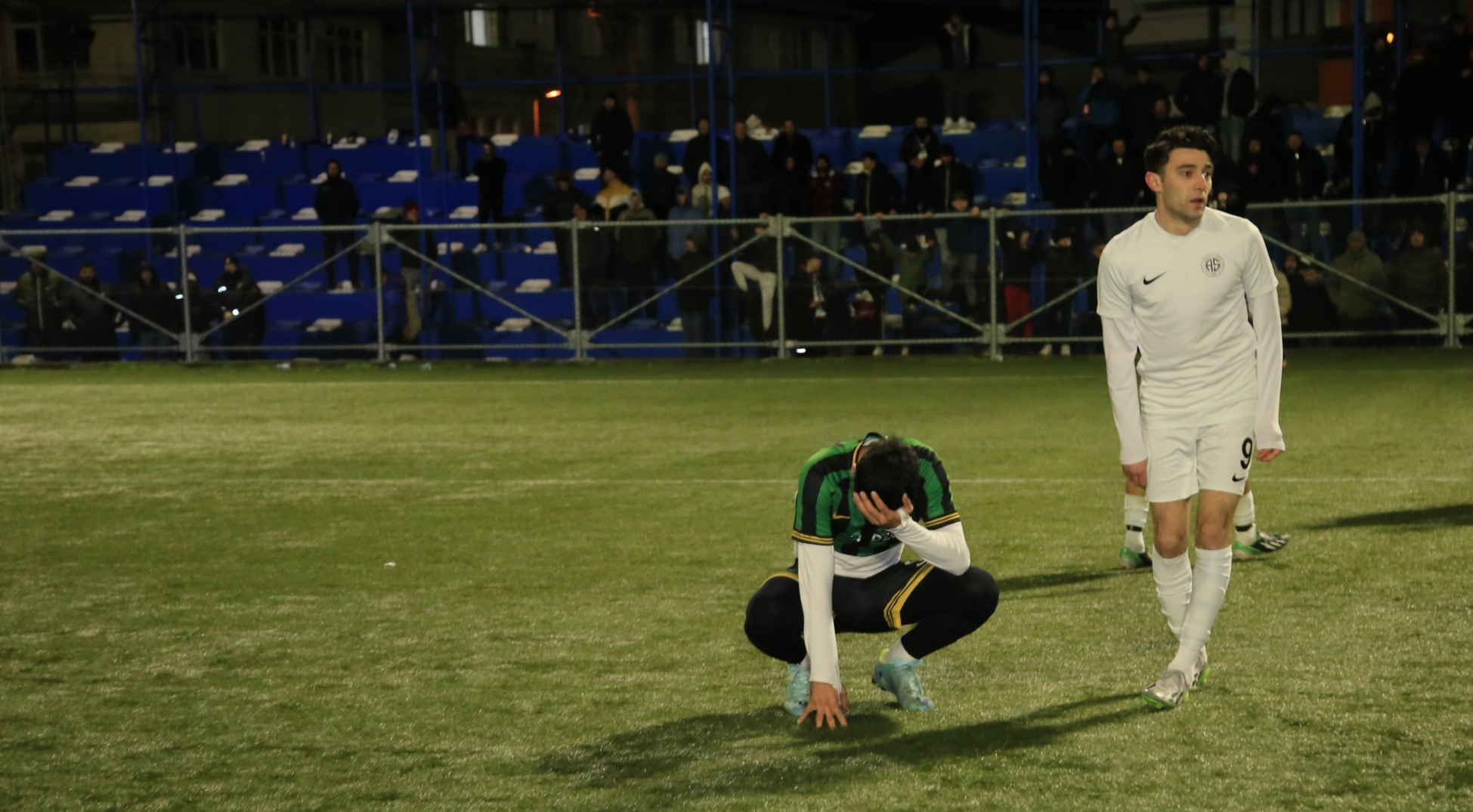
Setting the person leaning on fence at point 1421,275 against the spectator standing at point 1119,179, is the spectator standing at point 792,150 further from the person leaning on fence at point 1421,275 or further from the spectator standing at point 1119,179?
the person leaning on fence at point 1421,275

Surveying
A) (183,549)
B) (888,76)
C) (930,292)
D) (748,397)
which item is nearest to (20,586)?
(183,549)

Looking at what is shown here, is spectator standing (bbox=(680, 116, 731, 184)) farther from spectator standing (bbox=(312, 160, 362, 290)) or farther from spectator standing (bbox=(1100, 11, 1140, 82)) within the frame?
spectator standing (bbox=(1100, 11, 1140, 82))

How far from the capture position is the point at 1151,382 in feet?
18.4

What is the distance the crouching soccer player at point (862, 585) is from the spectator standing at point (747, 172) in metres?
17.1

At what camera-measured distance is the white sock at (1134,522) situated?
7.86 meters

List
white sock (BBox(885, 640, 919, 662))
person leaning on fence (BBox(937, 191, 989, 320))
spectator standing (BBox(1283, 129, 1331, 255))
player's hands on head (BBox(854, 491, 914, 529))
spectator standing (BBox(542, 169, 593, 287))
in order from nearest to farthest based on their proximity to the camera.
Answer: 1. player's hands on head (BBox(854, 491, 914, 529))
2. white sock (BBox(885, 640, 919, 662))
3. person leaning on fence (BBox(937, 191, 989, 320))
4. spectator standing (BBox(1283, 129, 1331, 255))
5. spectator standing (BBox(542, 169, 593, 287))

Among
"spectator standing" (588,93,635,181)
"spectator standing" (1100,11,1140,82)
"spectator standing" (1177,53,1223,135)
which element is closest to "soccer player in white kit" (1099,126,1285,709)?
"spectator standing" (1177,53,1223,135)

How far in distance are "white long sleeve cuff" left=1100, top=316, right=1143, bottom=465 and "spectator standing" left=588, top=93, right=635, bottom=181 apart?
18288 millimetres

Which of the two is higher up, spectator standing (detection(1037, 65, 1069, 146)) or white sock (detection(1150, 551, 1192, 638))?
spectator standing (detection(1037, 65, 1069, 146))

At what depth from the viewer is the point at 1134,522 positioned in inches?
311

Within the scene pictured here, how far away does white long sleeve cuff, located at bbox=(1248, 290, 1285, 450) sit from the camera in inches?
214

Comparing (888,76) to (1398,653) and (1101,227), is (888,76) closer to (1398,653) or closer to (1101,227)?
(1101,227)

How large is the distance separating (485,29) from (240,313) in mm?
26810

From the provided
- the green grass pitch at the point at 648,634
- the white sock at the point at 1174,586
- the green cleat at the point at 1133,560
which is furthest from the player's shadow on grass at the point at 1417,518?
the white sock at the point at 1174,586
